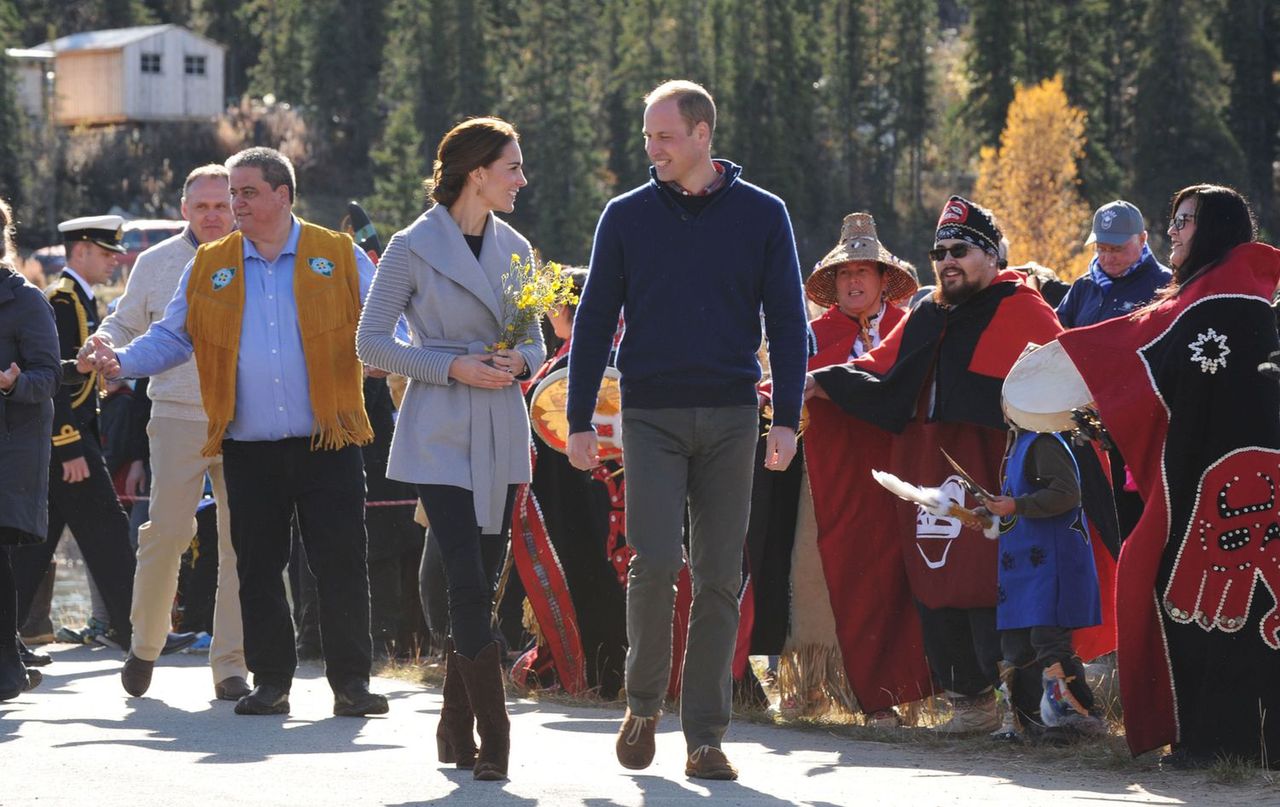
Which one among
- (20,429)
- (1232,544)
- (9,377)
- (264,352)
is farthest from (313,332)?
(1232,544)

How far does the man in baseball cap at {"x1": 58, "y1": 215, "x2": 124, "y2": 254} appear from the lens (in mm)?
11297

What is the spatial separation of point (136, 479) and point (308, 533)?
14.9 feet

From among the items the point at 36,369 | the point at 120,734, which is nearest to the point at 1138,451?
the point at 120,734

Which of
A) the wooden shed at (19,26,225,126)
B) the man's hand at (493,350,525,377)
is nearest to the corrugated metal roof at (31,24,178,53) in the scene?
the wooden shed at (19,26,225,126)

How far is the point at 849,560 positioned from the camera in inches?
362

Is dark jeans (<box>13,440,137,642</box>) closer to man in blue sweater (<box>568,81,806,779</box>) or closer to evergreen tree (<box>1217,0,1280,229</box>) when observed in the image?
man in blue sweater (<box>568,81,806,779</box>)

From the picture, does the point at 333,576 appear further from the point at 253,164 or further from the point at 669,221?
the point at 669,221

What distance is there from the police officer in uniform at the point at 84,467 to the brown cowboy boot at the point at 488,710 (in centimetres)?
412

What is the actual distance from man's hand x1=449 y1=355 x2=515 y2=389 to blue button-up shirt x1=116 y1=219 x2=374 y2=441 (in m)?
1.46

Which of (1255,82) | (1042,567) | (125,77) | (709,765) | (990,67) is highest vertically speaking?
(125,77)

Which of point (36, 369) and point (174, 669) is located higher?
point (36, 369)

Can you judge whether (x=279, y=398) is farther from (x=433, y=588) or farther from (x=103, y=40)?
(x=103, y=40)

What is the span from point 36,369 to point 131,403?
3453 mm

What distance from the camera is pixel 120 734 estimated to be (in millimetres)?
8242
